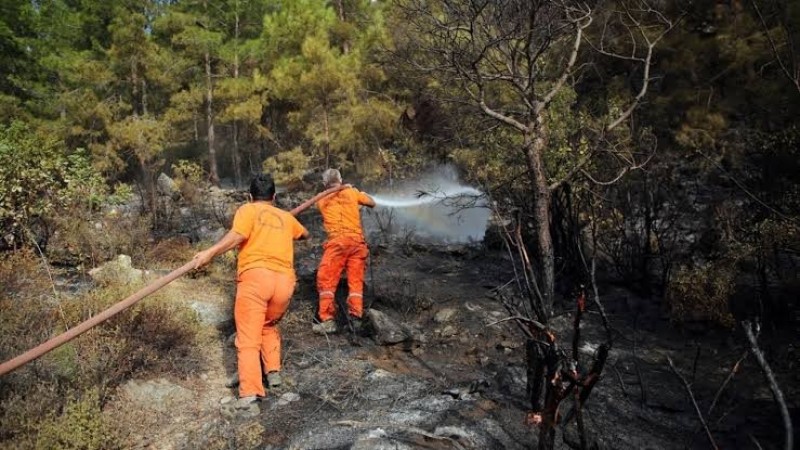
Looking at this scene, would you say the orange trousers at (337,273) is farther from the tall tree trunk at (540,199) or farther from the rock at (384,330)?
the tall tree trunk at (540,199)

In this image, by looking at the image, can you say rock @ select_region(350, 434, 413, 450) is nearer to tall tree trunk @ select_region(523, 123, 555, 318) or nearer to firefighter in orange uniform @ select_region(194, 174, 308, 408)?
firefighter in orange uniform @ select_region(194, 174, 308, 408)

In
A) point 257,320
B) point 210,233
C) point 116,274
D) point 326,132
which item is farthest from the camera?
point 326,132

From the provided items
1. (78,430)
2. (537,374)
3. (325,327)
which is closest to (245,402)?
(78,430)

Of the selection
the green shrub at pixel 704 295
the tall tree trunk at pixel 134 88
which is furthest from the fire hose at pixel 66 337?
the tall tree trunk at pixel 134 88

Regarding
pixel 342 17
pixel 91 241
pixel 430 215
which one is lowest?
pixel 430 215

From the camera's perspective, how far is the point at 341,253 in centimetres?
580

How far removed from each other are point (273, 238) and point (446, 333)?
2.67 m

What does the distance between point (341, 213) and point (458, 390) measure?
253 cm

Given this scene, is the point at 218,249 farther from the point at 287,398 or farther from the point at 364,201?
the point at 364,201

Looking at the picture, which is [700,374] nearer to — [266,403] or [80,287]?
[266,403]

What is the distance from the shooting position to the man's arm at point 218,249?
377 centimetres

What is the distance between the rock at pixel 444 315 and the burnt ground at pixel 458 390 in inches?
1.2

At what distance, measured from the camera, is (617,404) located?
431 centimetres

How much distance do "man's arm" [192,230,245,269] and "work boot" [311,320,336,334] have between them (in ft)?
5.95
